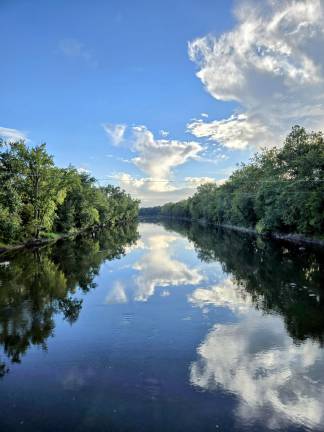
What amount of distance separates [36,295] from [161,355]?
10.5m

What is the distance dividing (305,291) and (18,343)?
15.7m

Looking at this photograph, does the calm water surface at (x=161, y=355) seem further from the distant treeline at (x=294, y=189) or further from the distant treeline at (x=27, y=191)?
the distant treeline at (x=294, y=189)

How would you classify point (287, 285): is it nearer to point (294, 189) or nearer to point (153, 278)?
point (153, 278)

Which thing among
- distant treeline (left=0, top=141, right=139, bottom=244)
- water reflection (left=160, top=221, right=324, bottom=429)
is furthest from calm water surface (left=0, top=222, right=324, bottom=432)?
distant treeline (left=0, top=141, right=139, bottom=244)

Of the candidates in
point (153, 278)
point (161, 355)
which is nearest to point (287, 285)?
point (153, 278)

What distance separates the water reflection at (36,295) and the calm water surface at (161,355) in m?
0.08

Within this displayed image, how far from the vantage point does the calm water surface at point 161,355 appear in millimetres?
7688

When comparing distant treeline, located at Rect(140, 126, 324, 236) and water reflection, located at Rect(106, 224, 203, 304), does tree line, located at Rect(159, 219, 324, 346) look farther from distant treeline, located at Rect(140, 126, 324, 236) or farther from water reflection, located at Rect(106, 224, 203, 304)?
distant treeline, located at Rect(140, 126, 324, 236)

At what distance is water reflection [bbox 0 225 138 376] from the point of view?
12416 millimetres

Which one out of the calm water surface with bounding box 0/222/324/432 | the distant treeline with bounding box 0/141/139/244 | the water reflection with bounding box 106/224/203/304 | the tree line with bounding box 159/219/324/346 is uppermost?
the distant treeline with bounding box 0/141/139/244

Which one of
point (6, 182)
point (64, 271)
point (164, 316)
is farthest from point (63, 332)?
point (6, 182)

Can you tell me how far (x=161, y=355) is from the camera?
10945mm

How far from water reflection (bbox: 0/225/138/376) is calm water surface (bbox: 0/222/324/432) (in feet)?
0.25

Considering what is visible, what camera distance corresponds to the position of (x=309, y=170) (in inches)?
1783
